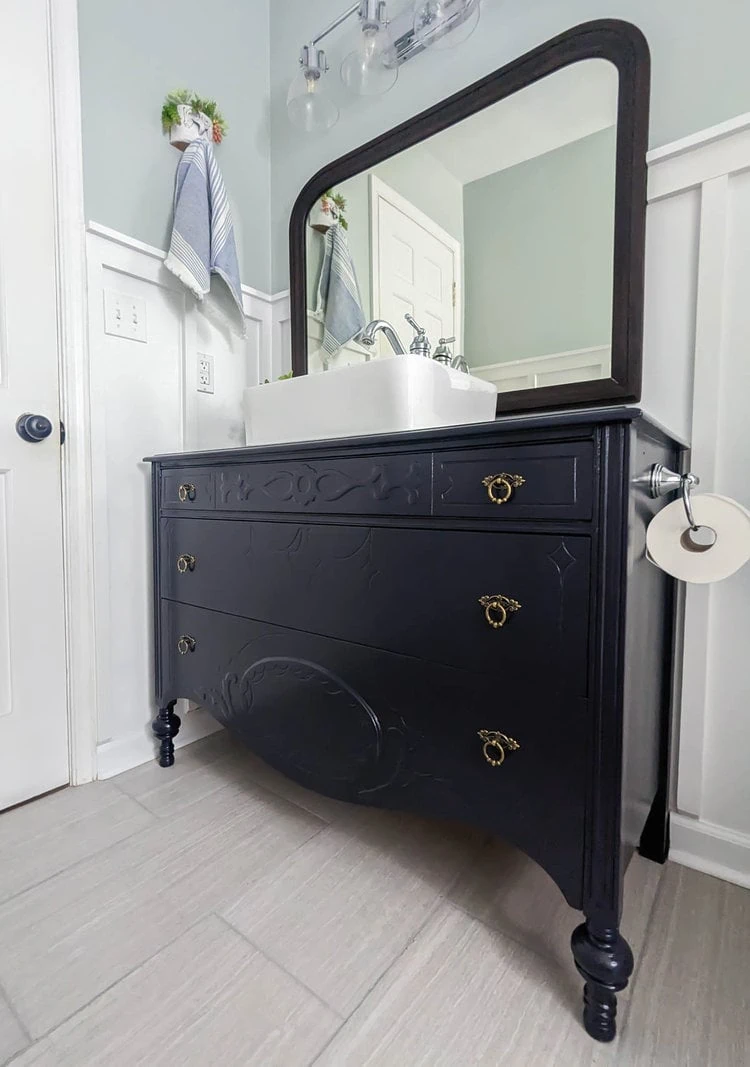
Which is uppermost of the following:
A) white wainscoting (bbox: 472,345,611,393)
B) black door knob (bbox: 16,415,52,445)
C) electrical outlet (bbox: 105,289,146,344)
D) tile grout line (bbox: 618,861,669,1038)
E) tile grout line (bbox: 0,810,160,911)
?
electrical outlet (bbox: 105,289,146,344)

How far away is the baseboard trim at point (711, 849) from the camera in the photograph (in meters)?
1.03

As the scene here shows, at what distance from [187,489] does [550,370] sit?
3.01 feet

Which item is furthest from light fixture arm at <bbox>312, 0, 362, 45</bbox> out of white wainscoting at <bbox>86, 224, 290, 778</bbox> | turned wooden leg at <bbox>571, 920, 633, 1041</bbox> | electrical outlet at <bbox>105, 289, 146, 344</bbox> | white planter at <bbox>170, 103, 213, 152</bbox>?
turned wooden leg at <bbox>571, 920, 633, 1041</bbox>

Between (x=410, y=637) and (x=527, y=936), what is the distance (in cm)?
57

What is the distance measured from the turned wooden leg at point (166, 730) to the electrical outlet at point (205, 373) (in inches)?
36.4

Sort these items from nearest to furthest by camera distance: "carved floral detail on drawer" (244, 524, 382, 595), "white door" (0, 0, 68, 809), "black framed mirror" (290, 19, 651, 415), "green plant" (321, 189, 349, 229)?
1. "carved floral detail on drawer" (244, 524, 382, 595)
2. "black framed mirror" (290, 19, 651, 415)
3. "white door" (0, 0, 68, 809)
4. "green plant" (321, 189, 349, 229)

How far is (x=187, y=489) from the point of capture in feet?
4.23

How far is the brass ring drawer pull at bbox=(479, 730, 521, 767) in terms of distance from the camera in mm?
801

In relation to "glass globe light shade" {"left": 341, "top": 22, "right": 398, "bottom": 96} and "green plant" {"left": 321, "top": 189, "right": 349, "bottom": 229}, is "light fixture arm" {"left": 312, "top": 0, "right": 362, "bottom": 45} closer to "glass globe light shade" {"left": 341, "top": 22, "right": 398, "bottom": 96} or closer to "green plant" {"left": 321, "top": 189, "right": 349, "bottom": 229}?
"glass globe light shade" {"left": 341, "top": 22, "right": 398, "bottom": 96}

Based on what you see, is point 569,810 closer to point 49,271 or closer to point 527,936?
point 527,936

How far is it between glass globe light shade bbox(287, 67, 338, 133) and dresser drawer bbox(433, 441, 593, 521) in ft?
4.27

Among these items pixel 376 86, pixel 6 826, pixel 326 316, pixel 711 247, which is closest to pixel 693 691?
pixel 711 247

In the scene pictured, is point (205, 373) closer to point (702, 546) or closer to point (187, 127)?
point (187, 127)

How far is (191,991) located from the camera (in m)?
0.80
